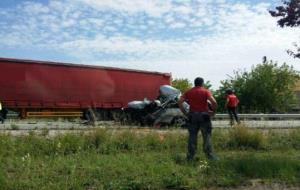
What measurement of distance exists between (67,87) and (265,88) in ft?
95.4

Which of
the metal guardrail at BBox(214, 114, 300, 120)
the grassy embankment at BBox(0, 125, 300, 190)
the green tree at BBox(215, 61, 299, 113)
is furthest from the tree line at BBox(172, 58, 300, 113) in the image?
the grassy embankment at BBox(0, 125, 300, 190)

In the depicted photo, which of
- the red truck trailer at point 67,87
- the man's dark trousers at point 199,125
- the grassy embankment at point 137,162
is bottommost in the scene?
the grassy embankment at point 137,162

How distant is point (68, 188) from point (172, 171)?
2183mm

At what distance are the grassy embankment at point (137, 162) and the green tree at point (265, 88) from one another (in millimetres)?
42561

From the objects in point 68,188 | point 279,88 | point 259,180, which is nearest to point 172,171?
point 259,180

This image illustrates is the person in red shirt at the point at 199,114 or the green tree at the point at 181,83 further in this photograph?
the green tree at the point at 181,83

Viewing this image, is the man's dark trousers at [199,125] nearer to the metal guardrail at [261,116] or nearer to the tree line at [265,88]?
the metal guardrail at [261,116]

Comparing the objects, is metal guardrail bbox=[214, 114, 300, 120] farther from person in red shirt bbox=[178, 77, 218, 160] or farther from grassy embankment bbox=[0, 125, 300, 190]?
person in red shirt bbox=[178, 77, 218, 160]

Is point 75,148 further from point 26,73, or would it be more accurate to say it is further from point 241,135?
point 26,73

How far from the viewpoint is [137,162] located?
38.3 feet

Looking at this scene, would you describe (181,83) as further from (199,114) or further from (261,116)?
(199,114)

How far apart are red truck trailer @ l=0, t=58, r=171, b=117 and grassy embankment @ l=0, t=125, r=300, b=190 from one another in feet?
62.3

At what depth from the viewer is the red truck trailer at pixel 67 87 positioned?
33.0 m

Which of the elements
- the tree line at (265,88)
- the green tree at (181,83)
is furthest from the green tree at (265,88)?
the green tree at (181,83)
